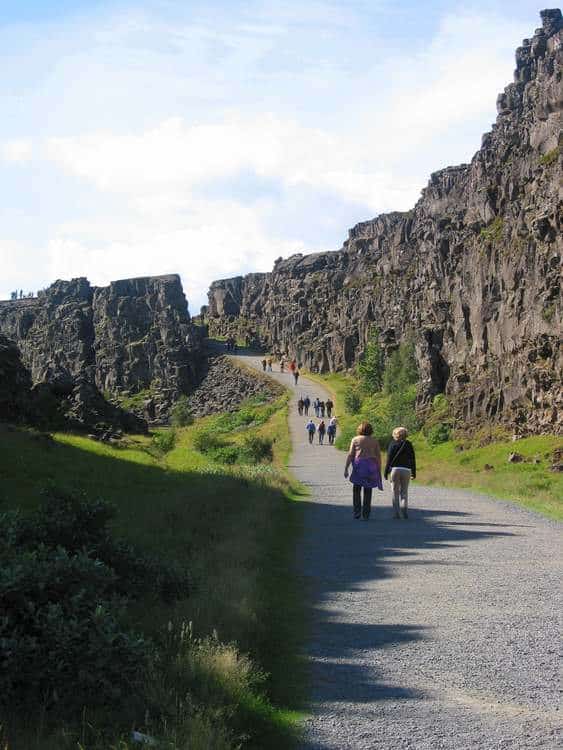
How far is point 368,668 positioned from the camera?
7285 millimetres

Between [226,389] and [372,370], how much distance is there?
28354 mm

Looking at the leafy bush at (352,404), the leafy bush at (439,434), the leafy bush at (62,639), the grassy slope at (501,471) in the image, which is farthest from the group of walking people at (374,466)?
the leafy bush at (352,404)

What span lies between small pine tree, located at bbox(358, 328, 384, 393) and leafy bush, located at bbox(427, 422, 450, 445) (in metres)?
32.8

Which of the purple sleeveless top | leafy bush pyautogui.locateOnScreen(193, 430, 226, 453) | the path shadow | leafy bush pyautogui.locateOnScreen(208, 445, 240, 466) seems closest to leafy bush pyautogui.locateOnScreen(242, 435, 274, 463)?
leafy bush pyautogui.locateOnScreen(208, 445, 240, 466)

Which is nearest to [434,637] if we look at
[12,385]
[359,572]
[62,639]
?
[359,572]

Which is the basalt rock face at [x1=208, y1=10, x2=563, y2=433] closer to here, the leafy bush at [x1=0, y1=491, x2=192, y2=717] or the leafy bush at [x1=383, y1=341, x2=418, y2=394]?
the leafy bush at [x1=383, y1=341, x2=418, y2=394]

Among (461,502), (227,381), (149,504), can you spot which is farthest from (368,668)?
(227,381)

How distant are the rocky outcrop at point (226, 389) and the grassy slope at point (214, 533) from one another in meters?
63.2

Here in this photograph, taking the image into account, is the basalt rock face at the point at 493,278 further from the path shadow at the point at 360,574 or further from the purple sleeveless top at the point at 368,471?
the path shadow at the point at 360,574

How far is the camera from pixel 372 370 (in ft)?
278

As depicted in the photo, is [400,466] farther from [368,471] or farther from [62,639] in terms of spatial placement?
[62,639]

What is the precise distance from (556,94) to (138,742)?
155 feet

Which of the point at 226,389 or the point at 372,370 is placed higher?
the point at 372,370

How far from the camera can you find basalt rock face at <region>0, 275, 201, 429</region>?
12494cm
